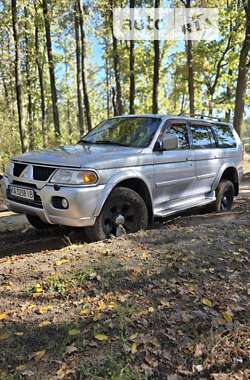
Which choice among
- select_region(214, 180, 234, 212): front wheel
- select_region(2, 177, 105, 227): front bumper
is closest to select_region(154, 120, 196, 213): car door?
select_region(214, 180, 234, 212): front wheel

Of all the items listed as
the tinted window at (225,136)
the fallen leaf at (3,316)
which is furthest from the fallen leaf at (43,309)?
the tinted window at (225,136)

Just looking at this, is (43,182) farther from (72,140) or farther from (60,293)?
(72,140)

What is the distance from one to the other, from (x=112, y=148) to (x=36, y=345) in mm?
3396

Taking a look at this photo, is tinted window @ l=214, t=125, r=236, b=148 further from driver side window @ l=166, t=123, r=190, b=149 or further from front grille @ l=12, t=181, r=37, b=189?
front grille @ l=12, t=181, r=37, b=189

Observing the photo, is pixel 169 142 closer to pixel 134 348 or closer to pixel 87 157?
pixel 87 157

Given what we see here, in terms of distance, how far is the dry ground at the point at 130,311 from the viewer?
8.58ft

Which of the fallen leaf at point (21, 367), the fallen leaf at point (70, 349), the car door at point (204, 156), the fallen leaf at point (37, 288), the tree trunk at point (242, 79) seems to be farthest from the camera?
the tree trunk at point (242, 79)

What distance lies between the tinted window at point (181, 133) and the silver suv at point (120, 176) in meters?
0.02

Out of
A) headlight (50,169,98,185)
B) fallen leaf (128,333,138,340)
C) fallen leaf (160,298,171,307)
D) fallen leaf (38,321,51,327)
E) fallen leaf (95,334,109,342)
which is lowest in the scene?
fallen leaf (160,298,171,307)

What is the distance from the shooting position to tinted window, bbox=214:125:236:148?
7.79 meters

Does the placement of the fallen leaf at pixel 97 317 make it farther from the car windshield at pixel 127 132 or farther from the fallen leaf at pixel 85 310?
the car windshield at pixel 127 132

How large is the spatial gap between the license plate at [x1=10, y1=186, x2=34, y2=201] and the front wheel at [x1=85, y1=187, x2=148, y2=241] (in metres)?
0.87

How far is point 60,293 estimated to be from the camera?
11.3 feet

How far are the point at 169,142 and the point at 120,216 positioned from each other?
1.45 metres
